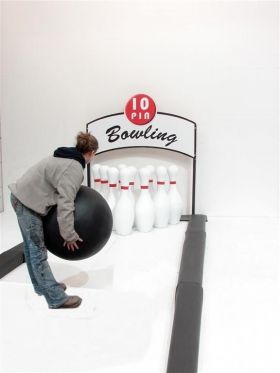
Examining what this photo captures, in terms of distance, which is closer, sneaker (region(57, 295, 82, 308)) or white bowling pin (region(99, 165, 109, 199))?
sneaker (region(57, 295, 82, 308))

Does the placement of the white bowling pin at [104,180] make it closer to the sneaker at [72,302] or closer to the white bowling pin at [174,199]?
the white bowling pin at [174,199]

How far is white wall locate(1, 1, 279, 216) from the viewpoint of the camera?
3361mm

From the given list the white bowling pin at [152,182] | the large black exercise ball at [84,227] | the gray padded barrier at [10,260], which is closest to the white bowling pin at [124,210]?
the white bowling pin at [152,182]

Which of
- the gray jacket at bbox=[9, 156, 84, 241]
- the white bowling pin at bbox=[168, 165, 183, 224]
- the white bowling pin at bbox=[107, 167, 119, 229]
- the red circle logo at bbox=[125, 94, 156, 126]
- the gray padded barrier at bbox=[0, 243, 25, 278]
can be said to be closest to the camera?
the gray jacket at bbox=[9, 156, 84, 241]

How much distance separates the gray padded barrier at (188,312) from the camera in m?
1.34

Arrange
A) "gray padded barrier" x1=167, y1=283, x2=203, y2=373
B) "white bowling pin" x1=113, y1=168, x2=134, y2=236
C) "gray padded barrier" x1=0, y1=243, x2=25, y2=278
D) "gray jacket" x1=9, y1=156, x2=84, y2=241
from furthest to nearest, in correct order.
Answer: "white bowling pin" x1=113, y1=168, x2=134, y2=236
"gray padded barrier" x1=0, y1=243, x2=25, y2=278
"gray jacket" x1=9, y1=156, x2=84, y2=241
"gray padded barrier" x1=167, y1=283, x2=203, y2=373

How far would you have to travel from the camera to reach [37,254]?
1.92 m

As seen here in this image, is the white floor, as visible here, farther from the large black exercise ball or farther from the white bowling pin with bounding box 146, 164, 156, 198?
the white bowling pin with bounding box 146, 164, 156, 198

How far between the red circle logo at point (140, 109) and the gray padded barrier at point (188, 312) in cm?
128

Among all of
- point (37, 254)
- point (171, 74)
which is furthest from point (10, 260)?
point (171, 74)

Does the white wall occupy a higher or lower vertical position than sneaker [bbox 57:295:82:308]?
higher

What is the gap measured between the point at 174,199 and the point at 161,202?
0.15 m

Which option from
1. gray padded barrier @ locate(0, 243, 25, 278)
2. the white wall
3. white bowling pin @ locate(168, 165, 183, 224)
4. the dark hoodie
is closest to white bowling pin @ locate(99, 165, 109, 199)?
white bowling pin @ locate(168, 165, 183, 224)

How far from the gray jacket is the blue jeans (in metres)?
0.05
